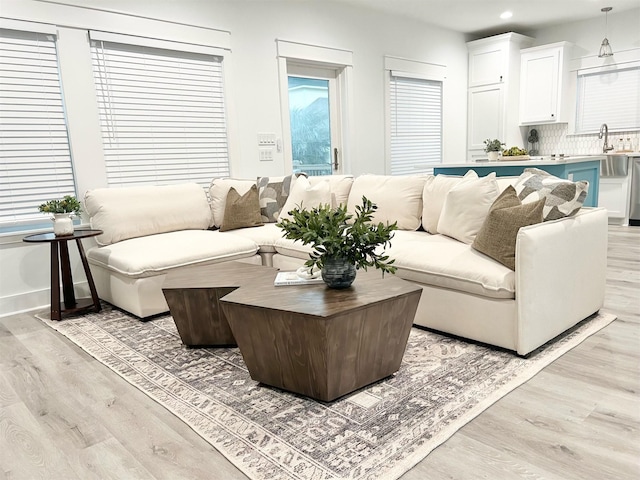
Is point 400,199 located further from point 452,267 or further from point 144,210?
point 144,210

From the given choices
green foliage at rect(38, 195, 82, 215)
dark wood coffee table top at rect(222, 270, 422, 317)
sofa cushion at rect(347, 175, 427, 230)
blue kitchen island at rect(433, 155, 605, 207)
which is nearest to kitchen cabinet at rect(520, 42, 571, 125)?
blue kitchen island at rect(433, 155, 605, 207)

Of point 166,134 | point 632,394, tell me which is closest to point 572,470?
point 632,394

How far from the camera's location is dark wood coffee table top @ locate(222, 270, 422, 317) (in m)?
1.95

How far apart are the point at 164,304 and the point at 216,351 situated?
2.69 ft

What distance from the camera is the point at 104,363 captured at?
2.57 metres

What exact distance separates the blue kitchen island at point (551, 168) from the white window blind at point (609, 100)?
1.74 meters

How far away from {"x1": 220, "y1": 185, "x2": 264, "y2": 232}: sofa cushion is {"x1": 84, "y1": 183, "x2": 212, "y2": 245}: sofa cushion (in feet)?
0.62

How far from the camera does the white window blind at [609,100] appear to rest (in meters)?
6.45

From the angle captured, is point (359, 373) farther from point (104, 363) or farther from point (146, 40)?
point (146, 40)

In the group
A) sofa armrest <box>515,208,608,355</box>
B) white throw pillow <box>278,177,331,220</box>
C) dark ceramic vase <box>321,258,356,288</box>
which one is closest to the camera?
dark ceramic vase <box>321,258,356,288</box>

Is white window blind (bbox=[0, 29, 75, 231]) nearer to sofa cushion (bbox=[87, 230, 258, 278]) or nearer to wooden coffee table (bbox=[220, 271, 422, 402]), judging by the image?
sofa cushion (bbox=[87, 230, 258, 278])

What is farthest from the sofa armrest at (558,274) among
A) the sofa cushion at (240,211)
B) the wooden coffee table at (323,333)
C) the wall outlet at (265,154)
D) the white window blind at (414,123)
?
the white window blind at (414,123)

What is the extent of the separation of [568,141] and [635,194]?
1.33 metres

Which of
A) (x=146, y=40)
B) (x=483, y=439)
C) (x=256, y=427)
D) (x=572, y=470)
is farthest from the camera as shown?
(x=146, y=40)
